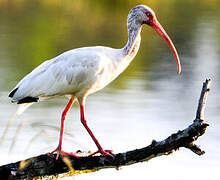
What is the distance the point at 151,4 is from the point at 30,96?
33.3m

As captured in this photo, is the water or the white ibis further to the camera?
the water

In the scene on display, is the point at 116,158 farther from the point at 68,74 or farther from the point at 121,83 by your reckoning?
the point at 121,83

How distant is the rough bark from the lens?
6367mm

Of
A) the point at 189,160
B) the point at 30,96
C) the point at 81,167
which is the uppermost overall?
the point at 30,96

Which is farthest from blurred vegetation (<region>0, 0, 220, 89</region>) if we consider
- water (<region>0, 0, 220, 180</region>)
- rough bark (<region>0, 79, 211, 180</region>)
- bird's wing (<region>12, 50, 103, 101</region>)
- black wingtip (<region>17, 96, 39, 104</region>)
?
rough bark (<region>0, 79, 211, 180</region>)

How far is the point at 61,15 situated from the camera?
3612 cm

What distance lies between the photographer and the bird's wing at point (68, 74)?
795cm

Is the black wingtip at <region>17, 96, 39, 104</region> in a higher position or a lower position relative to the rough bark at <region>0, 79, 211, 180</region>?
higher

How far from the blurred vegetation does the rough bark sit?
1213 centimetres

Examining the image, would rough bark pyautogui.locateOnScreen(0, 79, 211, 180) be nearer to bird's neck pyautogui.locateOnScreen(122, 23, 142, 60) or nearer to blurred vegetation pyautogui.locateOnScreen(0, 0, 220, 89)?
bird's neck pyautogui.locateOnScreen(122, 23, 142, 60)

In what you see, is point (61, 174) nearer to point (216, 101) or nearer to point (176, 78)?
point (216, 101)

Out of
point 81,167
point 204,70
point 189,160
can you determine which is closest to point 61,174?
point 81,167

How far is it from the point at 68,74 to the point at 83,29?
2358 cm

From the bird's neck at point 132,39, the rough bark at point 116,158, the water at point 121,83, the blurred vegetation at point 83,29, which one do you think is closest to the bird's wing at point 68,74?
the bird's neck at point 132,39
